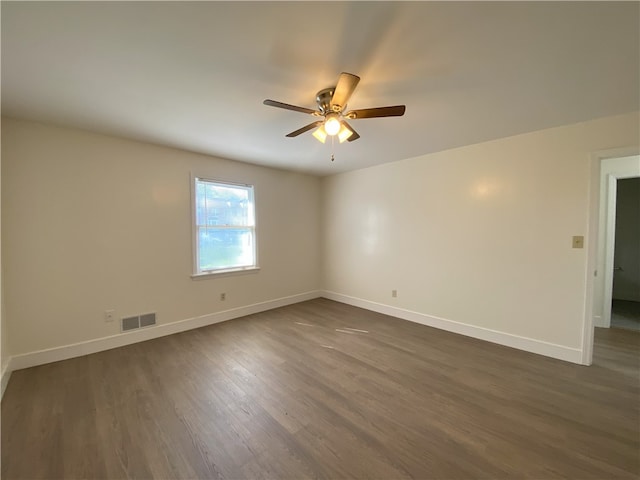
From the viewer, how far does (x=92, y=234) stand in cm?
280

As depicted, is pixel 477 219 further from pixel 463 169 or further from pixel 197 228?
pixel 197 228

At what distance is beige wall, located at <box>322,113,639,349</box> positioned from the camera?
8.50 feet

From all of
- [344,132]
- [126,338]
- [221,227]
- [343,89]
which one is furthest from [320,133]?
[126,338]

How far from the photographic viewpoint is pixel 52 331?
2.62 meters

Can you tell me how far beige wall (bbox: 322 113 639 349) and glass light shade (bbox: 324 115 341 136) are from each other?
2.13 metres

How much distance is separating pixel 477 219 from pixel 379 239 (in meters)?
1.46

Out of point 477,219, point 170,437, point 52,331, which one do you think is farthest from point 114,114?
point 477,219

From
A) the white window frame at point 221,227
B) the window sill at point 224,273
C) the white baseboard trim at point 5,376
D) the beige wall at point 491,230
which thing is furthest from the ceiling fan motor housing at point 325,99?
the white baseboard trim at point 5,376

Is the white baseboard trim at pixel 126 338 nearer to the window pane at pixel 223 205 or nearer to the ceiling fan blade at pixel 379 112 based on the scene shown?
the window pane at pixel 223 205

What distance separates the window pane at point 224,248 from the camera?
12.0 feet

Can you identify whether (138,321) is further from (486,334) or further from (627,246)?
(627,246)

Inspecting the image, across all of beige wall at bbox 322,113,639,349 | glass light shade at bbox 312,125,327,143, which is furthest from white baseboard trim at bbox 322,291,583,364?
glass light shade at bbox 312,125,327,143

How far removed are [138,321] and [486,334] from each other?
14.1 feet

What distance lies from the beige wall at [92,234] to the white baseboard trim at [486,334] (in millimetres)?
2425
